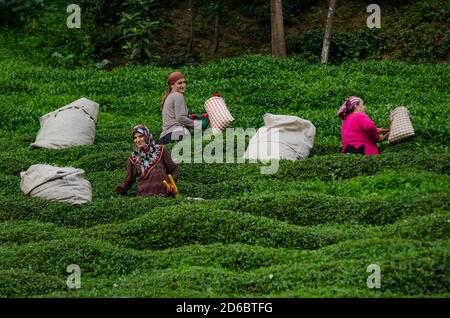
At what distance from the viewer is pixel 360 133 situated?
1989 cm

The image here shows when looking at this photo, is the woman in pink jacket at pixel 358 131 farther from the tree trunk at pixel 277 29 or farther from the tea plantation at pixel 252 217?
the tree trunk at pixel 277 29

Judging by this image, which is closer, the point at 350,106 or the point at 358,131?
the point at 358,131

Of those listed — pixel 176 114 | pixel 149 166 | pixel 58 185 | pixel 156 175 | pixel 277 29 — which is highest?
pixel 277 29

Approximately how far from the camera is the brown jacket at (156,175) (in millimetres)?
18109

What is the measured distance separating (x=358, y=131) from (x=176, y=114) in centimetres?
369

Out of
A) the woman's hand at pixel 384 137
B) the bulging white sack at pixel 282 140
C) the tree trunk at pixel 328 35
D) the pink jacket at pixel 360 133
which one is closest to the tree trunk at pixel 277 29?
the tree trunk at pixel 328 35

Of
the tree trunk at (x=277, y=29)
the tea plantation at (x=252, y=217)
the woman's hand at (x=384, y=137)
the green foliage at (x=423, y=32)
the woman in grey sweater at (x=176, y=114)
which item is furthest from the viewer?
the tree trunk at (x=277, y=29)

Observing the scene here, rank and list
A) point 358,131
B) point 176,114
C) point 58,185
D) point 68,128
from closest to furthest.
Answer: point 58,185 → point 358,131 → point 176,114 → point 68,128

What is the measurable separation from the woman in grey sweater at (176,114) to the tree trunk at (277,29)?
31.2 ft

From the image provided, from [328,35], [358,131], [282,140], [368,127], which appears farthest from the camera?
[328,35]

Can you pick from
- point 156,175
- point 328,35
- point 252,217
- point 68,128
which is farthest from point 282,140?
point 328,35

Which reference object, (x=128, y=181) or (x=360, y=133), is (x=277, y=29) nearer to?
(x=360, y=133)

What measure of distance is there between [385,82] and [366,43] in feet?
13.9
